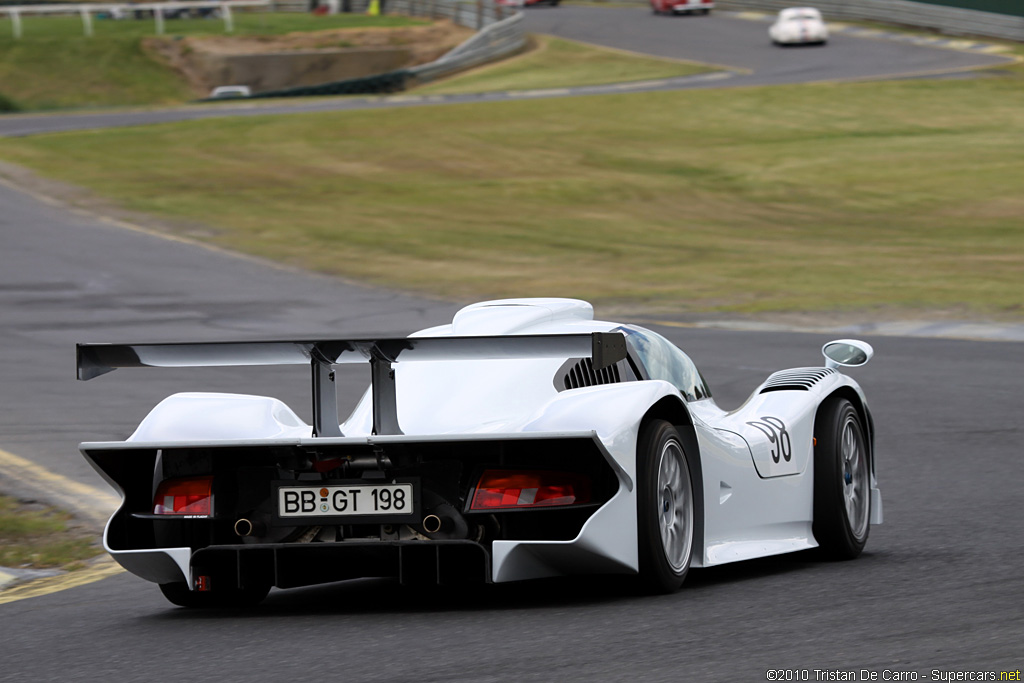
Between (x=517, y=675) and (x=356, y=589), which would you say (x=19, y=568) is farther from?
(x=517, y=675)

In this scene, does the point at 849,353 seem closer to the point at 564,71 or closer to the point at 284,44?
the point at 564,71

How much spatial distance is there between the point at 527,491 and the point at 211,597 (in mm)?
1413

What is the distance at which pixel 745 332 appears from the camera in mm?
17219

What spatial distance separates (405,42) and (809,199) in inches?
1460

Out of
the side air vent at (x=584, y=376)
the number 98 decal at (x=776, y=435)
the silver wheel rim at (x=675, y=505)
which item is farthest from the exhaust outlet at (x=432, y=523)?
the number 98 decal at (x=776, y=435)

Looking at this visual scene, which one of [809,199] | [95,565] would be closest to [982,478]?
[95,565]

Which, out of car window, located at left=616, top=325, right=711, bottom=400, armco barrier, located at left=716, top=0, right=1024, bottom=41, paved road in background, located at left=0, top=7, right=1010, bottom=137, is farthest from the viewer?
armco barrier, located at left=716, top=0, right=1024, bottom=41

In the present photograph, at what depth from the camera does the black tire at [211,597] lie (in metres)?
6.16

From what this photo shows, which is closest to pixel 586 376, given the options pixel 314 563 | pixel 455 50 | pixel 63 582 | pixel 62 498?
pixel 314 563

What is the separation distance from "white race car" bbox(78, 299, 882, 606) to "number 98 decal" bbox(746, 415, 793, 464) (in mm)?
325

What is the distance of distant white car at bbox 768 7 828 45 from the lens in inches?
2132

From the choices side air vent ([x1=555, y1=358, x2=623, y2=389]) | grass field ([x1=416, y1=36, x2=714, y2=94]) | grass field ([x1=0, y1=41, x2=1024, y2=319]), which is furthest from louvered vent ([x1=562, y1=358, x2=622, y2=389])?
grass field ([x1=416, y1=36, x2=714, y2=94])

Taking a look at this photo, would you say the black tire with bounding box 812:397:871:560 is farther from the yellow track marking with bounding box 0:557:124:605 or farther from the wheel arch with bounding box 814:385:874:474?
the yellow track marking with bounding box 0:557:124:605

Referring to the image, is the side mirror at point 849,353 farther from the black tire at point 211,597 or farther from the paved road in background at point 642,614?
the black tire at point 211,597
